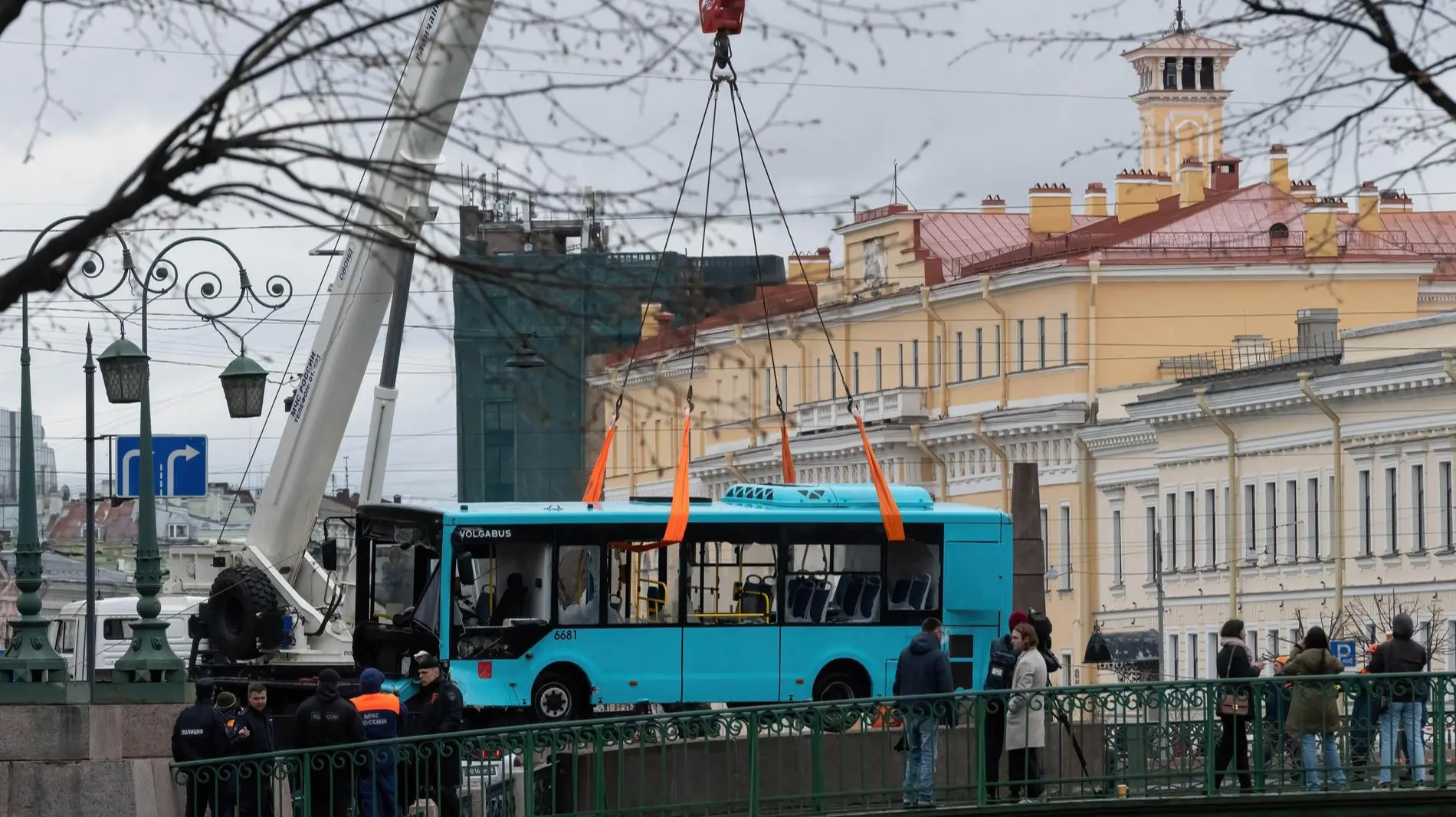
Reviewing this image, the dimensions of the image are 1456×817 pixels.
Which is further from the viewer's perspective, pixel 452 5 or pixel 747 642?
pixel 747 642

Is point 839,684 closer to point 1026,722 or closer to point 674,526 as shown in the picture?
point 674,526

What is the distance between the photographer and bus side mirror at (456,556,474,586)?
2862 centimetres

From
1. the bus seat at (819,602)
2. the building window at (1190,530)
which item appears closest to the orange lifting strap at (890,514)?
the bus seat at (819,602)

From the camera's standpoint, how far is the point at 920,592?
2923 centimetres

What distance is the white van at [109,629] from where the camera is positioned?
3359 centimetres

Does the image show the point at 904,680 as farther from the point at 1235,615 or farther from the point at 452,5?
the point at 1235,615

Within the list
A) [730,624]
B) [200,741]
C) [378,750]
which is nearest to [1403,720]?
[378,750]

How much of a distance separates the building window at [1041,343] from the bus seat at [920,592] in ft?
153

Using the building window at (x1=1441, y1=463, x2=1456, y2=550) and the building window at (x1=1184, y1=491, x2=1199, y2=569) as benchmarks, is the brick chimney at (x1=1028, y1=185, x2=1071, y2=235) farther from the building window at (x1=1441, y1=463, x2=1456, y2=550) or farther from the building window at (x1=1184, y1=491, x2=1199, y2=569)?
the building window at (x1=1441, y1=463, x2=1456, y2=550)

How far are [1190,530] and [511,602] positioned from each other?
39.9m

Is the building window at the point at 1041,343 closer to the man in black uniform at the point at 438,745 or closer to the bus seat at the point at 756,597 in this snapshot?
the bus seat at the point at 756,597

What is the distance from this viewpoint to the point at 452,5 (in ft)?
72.9

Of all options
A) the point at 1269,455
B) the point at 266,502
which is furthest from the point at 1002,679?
the point at 1269,455

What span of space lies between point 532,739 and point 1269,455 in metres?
43.2
